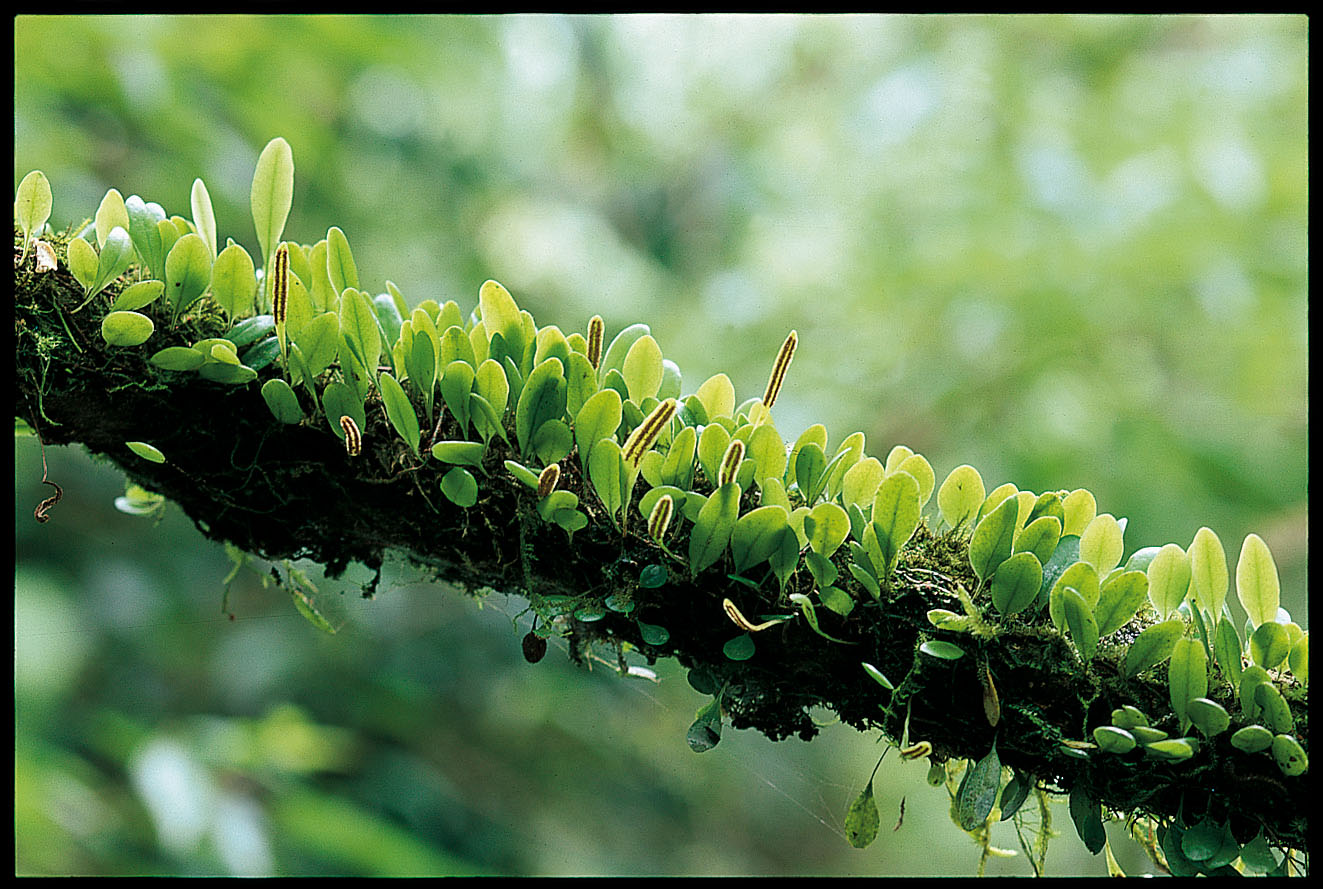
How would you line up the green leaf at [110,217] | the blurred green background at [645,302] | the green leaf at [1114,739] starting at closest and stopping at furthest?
the green leaf at [1114,739], the green leaf at [110,217], the blurred green background at [645,302]

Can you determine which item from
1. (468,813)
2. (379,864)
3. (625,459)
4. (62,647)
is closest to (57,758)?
(62,647)

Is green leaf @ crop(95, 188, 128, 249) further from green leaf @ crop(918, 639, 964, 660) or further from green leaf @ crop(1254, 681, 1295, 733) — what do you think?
green leaf @ crop(1254, 681, 1295, 733)

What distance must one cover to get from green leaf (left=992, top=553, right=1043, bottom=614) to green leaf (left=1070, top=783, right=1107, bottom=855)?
4.1 inches

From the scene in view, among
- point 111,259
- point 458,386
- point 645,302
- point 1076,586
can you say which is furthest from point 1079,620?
point 645,302

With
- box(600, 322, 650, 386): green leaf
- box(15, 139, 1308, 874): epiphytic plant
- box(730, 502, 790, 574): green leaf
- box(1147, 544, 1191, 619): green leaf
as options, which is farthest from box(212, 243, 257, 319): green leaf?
box(1147, 544, 1191, 619): green leaf

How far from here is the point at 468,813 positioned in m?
2.41

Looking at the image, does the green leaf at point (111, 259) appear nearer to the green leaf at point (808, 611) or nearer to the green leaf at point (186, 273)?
the green leaf at point (186, 273)

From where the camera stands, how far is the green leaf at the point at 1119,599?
47 cm

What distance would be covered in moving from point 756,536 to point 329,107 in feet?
7.38

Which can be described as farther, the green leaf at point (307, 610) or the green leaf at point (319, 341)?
the green leaf at point (307, 610)

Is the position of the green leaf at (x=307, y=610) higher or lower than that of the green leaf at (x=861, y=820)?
lower

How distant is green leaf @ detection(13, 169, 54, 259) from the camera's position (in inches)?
21.3

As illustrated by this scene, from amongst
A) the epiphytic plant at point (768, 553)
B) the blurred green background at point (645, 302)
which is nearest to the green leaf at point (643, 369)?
the epiphytic plant at point (768, 553)

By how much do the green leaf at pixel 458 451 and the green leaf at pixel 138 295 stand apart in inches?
7.1
